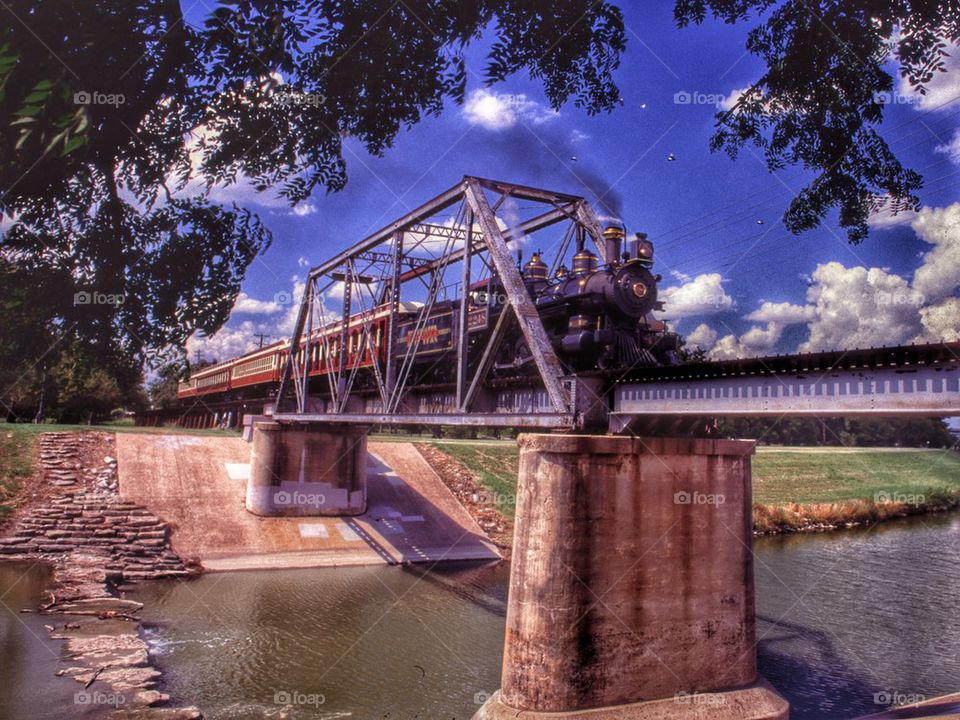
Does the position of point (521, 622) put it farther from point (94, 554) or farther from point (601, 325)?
point (94, 554)

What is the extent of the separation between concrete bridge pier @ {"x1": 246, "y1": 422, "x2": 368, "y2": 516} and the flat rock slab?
25.5 inches

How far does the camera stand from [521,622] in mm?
11023

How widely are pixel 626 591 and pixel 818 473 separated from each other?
45169 millimetres

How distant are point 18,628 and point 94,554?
7.06 meters

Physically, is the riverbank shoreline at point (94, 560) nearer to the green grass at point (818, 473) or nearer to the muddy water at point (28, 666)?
the muddy water at point (28, 666)

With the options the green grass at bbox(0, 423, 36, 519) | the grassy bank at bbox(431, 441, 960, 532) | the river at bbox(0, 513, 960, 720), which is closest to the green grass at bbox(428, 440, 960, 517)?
the grassy bank at bbox(431, 441, 960, 532)

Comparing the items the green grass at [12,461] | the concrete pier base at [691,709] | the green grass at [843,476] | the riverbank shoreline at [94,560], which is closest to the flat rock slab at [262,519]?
the riverbank shoreline at [94,560]

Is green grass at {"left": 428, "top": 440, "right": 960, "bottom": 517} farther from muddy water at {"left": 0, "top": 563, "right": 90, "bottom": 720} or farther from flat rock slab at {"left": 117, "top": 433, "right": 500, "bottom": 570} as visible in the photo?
muddy water at {"left": 0, "top": 563, "right": 90, "bottom": 720}

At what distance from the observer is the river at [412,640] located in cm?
1352

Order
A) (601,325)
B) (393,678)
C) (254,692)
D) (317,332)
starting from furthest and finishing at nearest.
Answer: (317,332) < (601,325) < (393,678) < (254,692)

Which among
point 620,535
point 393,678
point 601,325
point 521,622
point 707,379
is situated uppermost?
point 601,325

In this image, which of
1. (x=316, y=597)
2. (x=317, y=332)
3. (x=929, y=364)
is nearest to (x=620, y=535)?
(x=929, y=364)

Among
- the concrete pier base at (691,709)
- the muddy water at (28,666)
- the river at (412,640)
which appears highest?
the concrete pier base at (691,709)

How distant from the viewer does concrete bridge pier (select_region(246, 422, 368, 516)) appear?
1155 inches
